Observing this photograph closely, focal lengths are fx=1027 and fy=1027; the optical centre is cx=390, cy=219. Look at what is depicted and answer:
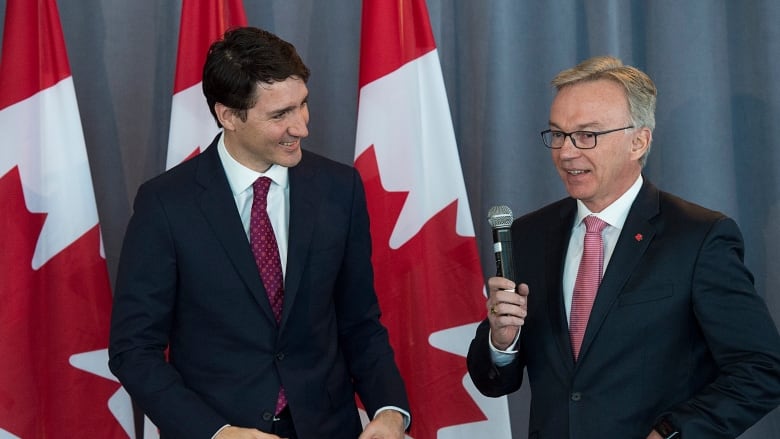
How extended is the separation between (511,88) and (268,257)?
159 centimetres

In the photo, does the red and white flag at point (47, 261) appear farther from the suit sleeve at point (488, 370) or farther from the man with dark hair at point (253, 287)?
the suit sleeve at point (488, 370)

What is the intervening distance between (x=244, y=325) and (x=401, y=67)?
1.31m

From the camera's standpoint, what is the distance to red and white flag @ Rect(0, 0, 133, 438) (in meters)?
3.31

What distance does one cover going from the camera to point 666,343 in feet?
7.64

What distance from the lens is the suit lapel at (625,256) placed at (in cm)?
235

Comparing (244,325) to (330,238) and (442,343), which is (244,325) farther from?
(442,343)

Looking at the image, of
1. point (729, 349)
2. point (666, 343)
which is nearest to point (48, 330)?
point (666, 343)

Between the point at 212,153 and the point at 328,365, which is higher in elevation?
the point at 212,153

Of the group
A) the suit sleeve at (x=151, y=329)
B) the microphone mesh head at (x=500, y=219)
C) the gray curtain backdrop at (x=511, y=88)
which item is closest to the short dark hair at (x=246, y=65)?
the suit sleeve at (x=151, y=329)

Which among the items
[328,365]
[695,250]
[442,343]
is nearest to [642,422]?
[695,250]

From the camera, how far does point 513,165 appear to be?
3877 millimetres

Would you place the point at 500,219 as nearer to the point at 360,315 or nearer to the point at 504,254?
the point at 504,254

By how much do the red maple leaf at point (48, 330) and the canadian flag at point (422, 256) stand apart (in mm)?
955

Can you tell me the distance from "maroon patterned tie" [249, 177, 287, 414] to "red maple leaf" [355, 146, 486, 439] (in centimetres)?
88
